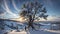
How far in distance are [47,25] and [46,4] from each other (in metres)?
0.38

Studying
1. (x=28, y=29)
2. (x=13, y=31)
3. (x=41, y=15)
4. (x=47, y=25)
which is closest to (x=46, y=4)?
(x=41, y=15)

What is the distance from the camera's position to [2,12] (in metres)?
2.61

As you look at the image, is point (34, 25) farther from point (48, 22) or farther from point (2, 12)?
point (2, 12)

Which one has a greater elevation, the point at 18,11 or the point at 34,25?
the point at 18,11

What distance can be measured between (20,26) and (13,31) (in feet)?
0.50

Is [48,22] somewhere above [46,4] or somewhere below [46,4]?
below

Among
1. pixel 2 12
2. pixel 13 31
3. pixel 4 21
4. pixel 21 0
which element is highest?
pixel 21 0

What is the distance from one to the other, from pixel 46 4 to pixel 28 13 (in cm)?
36

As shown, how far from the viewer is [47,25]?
254 centimetres

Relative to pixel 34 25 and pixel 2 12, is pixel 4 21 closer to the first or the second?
pixel 2 12

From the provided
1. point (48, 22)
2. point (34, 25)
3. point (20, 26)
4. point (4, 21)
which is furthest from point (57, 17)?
point (4, 21)

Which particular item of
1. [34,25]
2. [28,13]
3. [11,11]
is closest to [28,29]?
[34,25]

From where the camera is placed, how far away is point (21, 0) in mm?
2600

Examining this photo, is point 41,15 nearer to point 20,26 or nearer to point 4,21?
point 20,26
